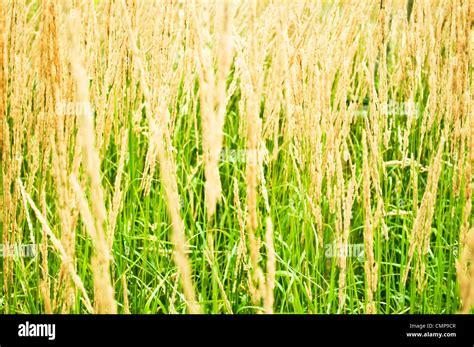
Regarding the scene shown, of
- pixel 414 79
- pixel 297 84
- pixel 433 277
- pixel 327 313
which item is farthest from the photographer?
pixel 414 79

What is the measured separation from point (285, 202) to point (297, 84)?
35 centimetres

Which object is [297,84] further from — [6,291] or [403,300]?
[6,291]

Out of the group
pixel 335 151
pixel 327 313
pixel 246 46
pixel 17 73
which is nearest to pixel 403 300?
pixel 327 313

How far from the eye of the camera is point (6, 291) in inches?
61.1

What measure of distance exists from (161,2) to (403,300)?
971mm

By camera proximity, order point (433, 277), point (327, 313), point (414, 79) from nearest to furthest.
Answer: point (327, 313)
point (433, 277)
point (414, 79)

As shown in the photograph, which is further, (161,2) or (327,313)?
(161,2)

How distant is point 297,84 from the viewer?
5.38 feet

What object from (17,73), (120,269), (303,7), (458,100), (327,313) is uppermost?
(303,7)

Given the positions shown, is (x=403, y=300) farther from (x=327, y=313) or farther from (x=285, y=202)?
(x=285, y=202)

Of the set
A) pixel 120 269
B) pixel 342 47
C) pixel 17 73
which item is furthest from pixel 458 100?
pixel 17 73

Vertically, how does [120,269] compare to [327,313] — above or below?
above

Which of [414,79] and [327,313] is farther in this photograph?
[414,79]

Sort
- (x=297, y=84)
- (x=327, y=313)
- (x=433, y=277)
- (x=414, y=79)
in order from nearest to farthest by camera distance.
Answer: (x=327, y=313) < (x=297, y=84) < (x=433, y=277) < (x=414, y=79)
